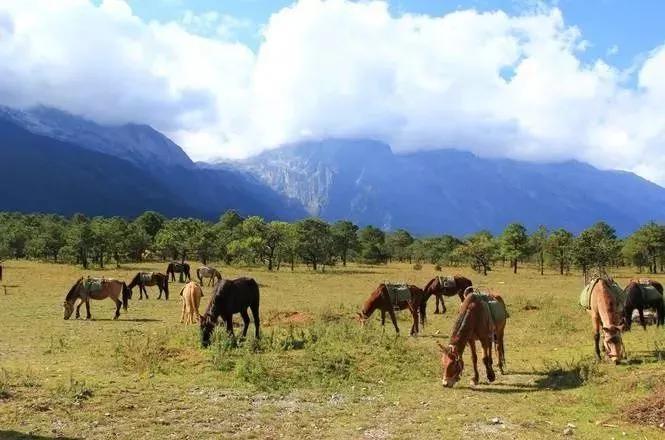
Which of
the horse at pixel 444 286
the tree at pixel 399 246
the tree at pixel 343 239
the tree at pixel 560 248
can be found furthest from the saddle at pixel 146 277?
the tree at pixel 399 246

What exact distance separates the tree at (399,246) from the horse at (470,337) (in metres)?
108

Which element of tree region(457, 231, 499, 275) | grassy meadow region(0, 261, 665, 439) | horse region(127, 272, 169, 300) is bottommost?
grassy meadow region(0, 261, 665, 439)

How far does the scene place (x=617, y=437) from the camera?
9.77 metres

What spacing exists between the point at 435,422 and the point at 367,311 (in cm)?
1118

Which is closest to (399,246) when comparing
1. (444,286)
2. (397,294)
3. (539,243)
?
(539,243)

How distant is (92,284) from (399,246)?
102261 mm

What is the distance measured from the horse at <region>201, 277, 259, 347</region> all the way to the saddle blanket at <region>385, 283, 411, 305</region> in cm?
543

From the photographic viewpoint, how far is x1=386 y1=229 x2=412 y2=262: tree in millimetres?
122831

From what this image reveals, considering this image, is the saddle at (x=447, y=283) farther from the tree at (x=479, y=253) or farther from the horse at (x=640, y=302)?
the tree at (x=479, y=253)

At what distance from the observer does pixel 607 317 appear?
48.9ft

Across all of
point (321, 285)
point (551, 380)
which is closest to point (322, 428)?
point (551, 380)

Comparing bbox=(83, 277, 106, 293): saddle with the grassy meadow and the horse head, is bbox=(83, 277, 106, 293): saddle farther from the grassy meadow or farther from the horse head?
the horse head

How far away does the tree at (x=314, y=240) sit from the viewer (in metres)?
78.4

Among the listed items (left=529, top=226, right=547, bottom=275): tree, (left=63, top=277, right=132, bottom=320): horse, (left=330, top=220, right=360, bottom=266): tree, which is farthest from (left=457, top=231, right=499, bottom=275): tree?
(left=63, top=277, right=132, bottom=320): horse
